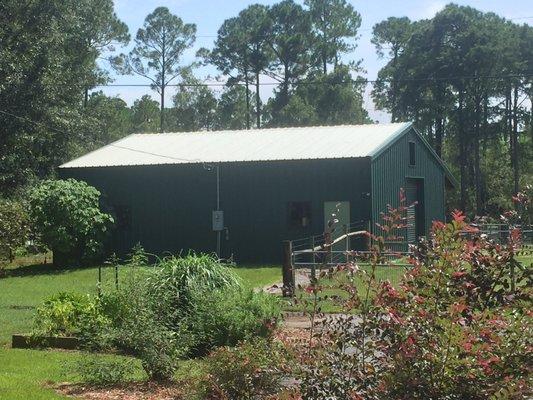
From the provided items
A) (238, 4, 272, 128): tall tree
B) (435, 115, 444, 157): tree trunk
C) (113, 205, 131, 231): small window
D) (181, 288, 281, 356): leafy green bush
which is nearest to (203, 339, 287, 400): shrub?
(181, 288, 281, 356): leafy green bush

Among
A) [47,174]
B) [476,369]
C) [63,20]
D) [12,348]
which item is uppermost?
[63,20]

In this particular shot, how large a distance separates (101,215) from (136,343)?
2269 centimetres

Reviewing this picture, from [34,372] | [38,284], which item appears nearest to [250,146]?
[38,284]

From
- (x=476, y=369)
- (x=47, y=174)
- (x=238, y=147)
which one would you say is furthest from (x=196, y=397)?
(x=47, y=174)

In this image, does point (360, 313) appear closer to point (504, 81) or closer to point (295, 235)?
point (295, 235)

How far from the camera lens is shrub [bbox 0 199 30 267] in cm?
2672

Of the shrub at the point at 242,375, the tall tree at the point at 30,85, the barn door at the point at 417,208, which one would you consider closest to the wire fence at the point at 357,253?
the shrub at the point at 242,375

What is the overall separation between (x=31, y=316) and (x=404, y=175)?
19.9 m

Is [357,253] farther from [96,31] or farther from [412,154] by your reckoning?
[96,31]

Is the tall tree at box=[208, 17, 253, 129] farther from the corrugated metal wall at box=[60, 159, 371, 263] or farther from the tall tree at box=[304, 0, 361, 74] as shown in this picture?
the corrugated metal wall at box=[60, 159, 371, 263]

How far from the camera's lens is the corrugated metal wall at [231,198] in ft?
99.2

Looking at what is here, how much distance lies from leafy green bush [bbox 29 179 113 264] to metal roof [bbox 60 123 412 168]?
3.03 metres

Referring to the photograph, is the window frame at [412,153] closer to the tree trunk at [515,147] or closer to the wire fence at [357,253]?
the wire fence at [357,253]

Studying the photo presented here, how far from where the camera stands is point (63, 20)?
39.6m
